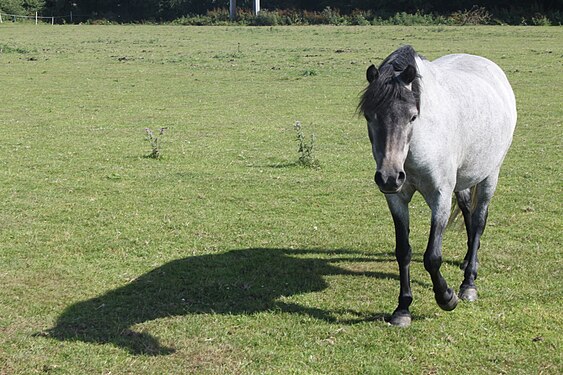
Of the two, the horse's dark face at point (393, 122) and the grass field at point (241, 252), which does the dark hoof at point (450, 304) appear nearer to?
the grass field at point (241, 252)

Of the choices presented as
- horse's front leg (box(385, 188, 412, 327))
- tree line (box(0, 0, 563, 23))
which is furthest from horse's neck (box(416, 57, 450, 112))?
tree line (box(0, 0, 563, 23))

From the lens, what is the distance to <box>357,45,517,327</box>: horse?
18.1ft

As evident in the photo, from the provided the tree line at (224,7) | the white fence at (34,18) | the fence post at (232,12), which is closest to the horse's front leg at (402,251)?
the tree line at (224,7)

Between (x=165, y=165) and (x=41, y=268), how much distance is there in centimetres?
520

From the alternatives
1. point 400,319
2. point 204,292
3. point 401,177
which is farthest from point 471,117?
point 204,292

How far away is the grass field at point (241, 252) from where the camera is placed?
227 inches

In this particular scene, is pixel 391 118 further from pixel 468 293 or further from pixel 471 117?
pixel 468 293

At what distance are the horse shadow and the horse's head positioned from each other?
5.29 ft

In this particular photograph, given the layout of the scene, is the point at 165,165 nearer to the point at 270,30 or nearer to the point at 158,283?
the point at 158,283

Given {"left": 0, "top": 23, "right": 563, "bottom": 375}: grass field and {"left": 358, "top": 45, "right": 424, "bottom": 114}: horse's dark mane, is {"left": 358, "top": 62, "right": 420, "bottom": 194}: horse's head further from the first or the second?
Answer: {"left": 0, "top": 23, "right": 563, "bottom": 375}: grass field

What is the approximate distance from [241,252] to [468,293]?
2644mm

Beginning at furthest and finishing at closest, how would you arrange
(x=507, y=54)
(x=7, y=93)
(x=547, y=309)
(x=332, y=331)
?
(x=507, y=54) → (x=7, y=93) → (x=547, y=309) → (x=332, y=331)

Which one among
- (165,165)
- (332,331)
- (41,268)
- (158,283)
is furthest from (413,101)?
(165,165)

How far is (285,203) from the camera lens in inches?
408
